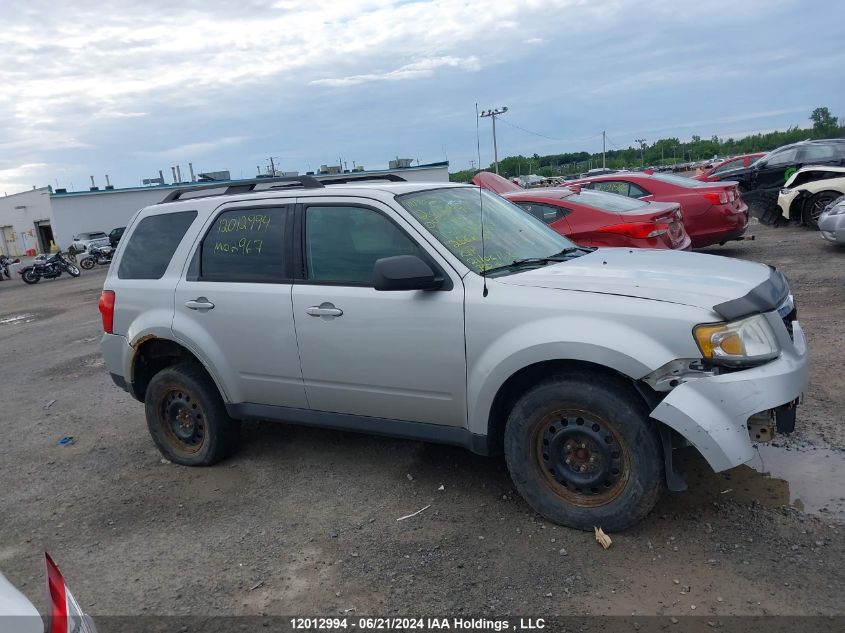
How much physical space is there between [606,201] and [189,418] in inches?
238

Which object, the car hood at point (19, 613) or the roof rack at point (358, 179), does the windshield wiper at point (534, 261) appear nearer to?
the roof rack at point (358, 179)

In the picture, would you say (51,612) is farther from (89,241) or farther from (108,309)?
(89,241)

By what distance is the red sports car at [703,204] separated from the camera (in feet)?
35.1

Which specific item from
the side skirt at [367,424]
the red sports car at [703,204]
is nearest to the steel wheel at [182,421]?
the side skirt at [367,424]

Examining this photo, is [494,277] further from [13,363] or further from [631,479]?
Answer: [13,363]

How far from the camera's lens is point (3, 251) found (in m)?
53.3

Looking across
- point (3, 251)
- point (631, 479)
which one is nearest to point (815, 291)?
point (631, 479)

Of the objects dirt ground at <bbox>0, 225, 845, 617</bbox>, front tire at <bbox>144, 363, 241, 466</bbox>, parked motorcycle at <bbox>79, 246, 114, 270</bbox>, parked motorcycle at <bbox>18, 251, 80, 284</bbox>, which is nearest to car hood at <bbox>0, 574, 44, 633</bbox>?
dirt ground at <bbox>0, 225, 845, 617</bbox>

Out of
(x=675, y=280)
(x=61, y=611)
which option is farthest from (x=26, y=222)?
(x=61, y=611)

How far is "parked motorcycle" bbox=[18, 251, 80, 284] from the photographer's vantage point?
84.3 feet

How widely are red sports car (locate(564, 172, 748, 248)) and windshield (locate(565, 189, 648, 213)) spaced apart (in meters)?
1.41

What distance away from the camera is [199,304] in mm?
4832

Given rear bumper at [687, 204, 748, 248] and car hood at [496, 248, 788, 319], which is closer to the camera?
car hood at [496, 248, 788, 319]

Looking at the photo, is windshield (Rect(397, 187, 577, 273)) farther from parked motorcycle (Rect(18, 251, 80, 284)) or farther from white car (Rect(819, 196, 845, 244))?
parked motorcycle (Rect(18, 251, 80, 284))
